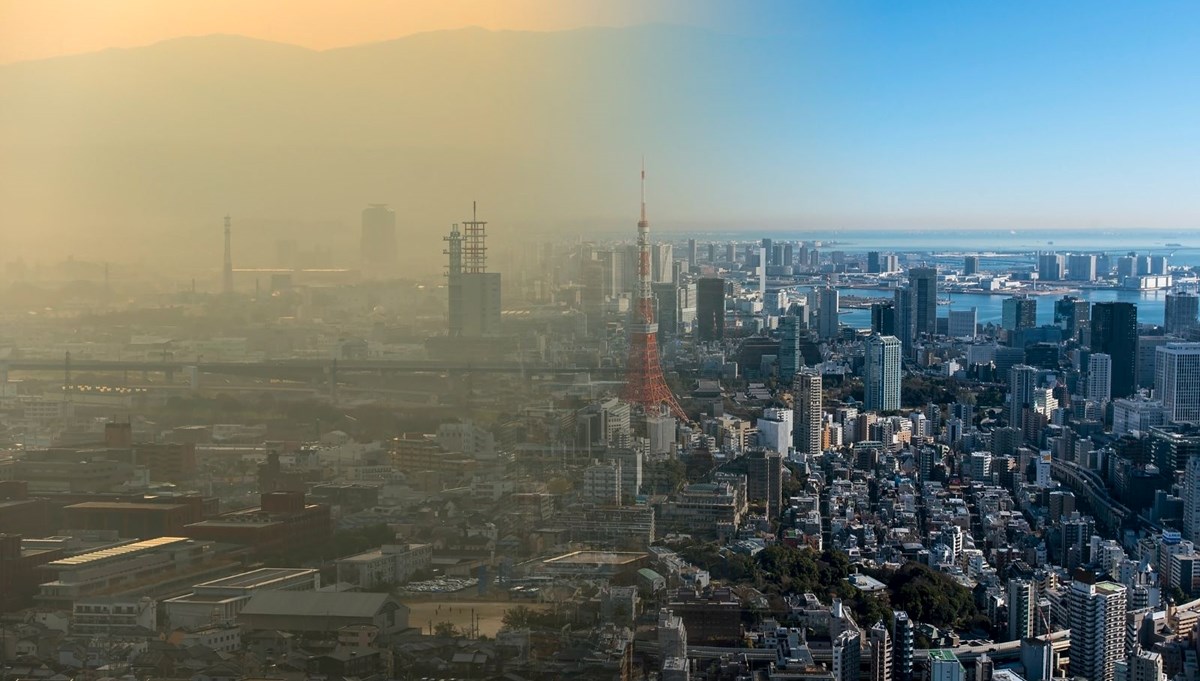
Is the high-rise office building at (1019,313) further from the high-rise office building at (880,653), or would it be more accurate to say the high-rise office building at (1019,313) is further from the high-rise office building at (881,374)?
the high-rise office building at (880,653)

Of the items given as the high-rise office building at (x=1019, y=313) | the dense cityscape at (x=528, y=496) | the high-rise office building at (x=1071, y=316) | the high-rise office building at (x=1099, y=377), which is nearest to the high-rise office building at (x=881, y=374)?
the dense cityscape at (x=528, y=496)

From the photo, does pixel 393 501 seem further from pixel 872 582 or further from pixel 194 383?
pixel 872 582

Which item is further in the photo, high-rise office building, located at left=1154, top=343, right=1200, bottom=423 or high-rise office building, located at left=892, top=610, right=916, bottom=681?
high-rise office building, located at left=1154, top=343, right=1200, bottom=423

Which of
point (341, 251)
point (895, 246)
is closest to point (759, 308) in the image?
point (895, 246)

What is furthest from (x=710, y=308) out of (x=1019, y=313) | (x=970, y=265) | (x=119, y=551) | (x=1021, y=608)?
(x=970, y=265)

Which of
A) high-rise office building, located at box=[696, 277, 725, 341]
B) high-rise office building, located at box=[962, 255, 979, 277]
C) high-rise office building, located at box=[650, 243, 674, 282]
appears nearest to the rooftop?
high-rise office building, located at box=[650, 243, 674, 282]

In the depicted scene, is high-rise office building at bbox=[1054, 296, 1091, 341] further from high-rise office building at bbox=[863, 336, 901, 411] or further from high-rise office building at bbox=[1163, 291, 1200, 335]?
high-rise office building at bbox=[863, 336, 901, 411]

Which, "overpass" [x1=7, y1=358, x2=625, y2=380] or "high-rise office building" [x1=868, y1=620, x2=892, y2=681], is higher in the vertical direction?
"overpass" [x1=7, y1=358, x2=625, y2=380]

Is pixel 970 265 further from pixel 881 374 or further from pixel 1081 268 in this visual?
pixel 881 374
